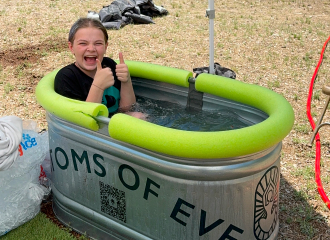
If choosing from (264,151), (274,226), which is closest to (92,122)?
(264,151)

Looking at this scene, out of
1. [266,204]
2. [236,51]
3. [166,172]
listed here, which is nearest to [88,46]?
[166,172]

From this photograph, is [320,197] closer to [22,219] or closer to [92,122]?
[92,122]

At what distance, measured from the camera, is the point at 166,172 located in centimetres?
177

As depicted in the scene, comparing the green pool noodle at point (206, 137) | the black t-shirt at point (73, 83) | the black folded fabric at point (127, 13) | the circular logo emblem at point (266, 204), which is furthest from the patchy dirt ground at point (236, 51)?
the black t-shirt at point (73, 83)

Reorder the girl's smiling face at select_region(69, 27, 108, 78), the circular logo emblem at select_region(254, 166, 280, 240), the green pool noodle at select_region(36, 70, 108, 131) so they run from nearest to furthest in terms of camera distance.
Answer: the circular logo emblem at select_region(254, 166, 280, 240) < the green pool noodle at select_region(36, 70, 108, 131) < the girl's smiling face at select_region(69, 27, 108, 78)

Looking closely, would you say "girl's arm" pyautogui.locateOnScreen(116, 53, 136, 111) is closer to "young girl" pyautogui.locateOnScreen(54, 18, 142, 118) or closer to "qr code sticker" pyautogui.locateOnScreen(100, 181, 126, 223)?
"young girl" pyautogui.locateOnScreen(54, 18, 142, 118)

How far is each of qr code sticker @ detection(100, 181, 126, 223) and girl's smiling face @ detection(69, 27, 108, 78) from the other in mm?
760

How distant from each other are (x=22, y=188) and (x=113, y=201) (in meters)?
0.61

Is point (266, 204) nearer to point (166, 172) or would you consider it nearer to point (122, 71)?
point (166, 172)

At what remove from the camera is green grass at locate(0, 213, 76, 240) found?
2254 mm

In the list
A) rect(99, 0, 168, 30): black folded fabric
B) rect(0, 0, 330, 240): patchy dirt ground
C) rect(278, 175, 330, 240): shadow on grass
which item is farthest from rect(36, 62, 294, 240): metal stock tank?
rect(99, 0, 168, 30): black folded fabric

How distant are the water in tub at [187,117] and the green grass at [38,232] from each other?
0.85 m

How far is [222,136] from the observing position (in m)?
1.63

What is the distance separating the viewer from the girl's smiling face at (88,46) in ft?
A: 7.86
